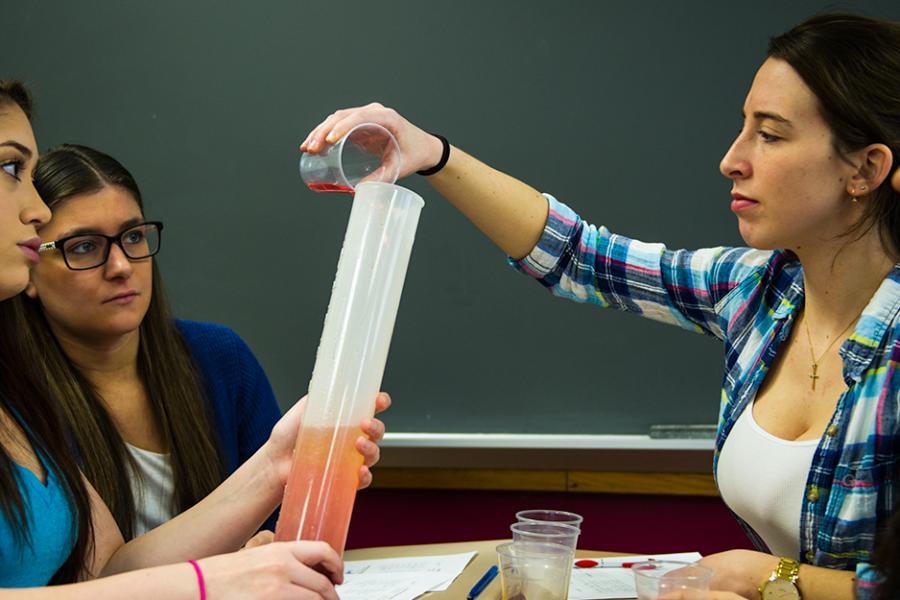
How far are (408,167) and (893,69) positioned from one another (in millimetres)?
769

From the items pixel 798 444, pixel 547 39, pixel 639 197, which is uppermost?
pixel 547 39

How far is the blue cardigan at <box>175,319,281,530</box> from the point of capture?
195 centimetres

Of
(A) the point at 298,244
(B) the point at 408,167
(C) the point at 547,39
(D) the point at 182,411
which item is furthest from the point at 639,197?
(D) the point at 182,411

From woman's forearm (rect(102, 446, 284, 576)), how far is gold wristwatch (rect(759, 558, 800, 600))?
71 centimetres

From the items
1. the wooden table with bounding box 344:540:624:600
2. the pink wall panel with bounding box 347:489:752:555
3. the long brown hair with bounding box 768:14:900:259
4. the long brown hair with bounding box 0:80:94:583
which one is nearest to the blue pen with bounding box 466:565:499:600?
the wooden table with bounding box 344:540:624:600

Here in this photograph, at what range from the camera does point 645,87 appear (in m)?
2.51

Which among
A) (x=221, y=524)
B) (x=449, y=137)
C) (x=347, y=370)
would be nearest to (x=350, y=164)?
(x=347, y=370)

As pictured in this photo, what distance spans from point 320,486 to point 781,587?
0.69 m

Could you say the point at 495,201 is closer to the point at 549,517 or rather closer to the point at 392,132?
the point at 392,132

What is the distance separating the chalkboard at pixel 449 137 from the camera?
8.23ft

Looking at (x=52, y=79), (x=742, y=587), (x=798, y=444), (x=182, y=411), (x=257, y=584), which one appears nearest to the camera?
(x=257, y=584)

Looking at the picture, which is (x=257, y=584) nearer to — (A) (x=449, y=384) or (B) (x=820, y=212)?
(B) (x=820, y=212)

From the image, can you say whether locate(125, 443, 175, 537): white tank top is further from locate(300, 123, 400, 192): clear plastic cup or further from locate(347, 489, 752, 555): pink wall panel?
locate(347, 489, 752, 555): pink wall panel

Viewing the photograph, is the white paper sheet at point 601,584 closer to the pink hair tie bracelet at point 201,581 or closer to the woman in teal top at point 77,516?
the woman in teal top at point 77,516
